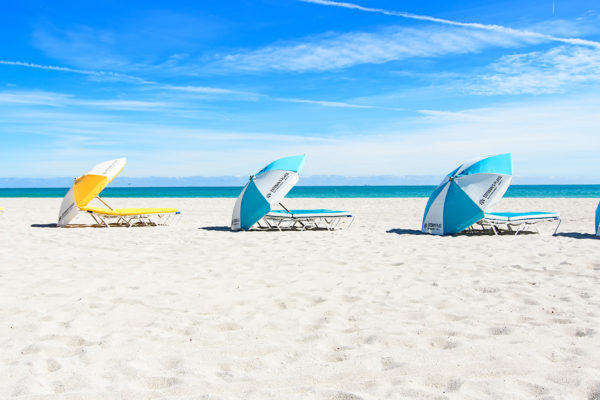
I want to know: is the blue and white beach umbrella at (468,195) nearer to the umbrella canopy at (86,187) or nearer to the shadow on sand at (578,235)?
the shadow on sand at (578,235)

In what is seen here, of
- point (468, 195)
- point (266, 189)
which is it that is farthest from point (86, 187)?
point (468, 195)

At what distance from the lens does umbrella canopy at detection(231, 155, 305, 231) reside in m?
11.5

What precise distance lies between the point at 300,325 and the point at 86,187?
1043 cm

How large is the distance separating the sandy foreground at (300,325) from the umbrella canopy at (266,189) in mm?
3550

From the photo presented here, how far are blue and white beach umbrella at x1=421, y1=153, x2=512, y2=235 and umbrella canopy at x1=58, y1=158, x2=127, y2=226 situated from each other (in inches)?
330

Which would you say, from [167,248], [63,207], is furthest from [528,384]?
[63,207]

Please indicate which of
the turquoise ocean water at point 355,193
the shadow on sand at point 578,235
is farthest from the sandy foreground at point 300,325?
the turquoise ocean water at point 355,193

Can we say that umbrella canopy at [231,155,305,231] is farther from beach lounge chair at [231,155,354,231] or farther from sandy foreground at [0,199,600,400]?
sandy foreground at [0,199,600,400]

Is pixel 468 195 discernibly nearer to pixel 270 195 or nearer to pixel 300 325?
pixel 270 195

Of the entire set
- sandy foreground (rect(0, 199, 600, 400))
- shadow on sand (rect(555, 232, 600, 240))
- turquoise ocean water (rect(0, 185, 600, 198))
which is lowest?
turquoise ocean water (rect(0, 185, 600, 198))

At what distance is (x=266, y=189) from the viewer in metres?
11.5

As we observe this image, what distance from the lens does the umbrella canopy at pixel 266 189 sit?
1152cm

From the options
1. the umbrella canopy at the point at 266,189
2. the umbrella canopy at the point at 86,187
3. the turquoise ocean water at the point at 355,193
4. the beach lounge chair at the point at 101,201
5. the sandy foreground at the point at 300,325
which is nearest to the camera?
the sandy foreground at the point at 300,325

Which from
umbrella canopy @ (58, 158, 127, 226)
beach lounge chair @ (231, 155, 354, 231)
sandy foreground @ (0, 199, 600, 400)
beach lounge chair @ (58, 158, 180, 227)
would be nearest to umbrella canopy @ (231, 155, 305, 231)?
beach lounge chair @ (231, 155, 354, 231)
